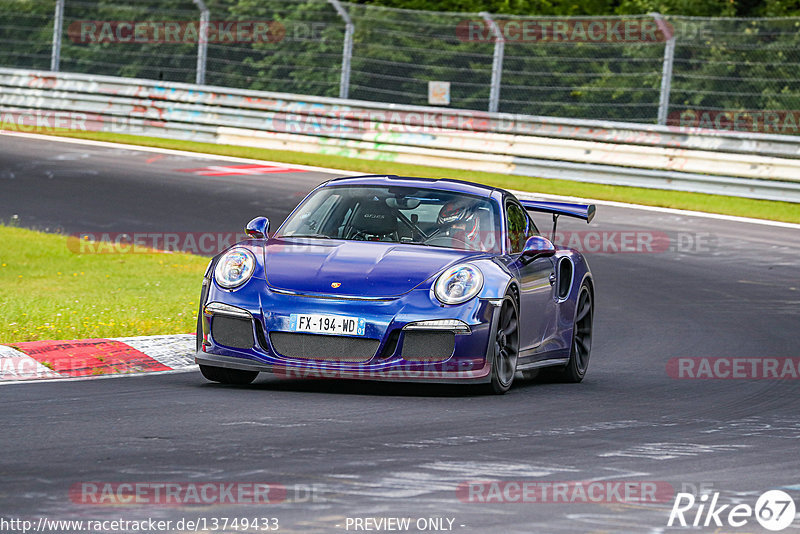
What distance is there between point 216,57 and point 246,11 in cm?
98

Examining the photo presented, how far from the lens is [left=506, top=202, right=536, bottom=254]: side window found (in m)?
9.31

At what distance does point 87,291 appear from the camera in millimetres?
12945

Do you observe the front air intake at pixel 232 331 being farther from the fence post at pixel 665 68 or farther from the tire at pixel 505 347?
the fence post at pixel 665 68

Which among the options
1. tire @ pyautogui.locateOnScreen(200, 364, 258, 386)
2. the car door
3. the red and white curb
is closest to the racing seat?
the car door

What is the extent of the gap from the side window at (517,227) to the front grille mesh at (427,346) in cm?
126

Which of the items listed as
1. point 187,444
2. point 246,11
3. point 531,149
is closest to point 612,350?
point 187,444

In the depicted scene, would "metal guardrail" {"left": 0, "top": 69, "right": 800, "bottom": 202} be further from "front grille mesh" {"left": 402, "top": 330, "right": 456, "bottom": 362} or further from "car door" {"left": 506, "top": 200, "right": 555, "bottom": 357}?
"front grille mesh" {"left": 402, "top": 330, "right": 456, "bottom": 362}

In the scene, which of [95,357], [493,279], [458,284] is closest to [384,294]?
[458,284]

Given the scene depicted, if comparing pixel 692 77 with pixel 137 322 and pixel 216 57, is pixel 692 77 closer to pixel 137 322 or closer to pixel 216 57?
pixel 216 57

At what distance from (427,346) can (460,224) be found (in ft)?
4.31

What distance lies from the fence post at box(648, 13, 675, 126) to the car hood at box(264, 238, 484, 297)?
13.6 meters

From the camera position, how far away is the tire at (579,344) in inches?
387

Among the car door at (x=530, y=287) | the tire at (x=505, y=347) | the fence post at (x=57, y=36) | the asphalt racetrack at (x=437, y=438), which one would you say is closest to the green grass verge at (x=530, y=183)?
the fence post at (x=57, y=36)

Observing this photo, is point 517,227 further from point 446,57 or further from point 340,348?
point 446,57
